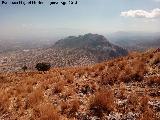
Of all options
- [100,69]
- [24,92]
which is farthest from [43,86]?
[100,69]

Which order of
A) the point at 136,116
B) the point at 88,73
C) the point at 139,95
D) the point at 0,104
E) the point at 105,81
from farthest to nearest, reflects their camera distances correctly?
the point at 88,73 → the point at 105,81 → the point at 0,104 → the point at 139,95 → the point at 136,116

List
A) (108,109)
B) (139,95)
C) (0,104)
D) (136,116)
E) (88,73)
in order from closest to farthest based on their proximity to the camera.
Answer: (136,116), (108,109), (139,95), (0,104), (88,73)

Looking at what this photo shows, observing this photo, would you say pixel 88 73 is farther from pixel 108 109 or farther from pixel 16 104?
pixel 108 109

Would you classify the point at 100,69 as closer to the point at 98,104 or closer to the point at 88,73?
the point at 88,73

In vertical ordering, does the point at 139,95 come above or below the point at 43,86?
above

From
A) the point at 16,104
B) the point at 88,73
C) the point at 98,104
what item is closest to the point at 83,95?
the point at 98,104

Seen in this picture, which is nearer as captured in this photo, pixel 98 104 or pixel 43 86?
pixel 98 104

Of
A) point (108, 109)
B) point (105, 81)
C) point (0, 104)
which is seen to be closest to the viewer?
point (108, 109)

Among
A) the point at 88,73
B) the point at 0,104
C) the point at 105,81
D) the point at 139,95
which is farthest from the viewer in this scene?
the point at 88,73

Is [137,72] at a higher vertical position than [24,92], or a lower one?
higher
